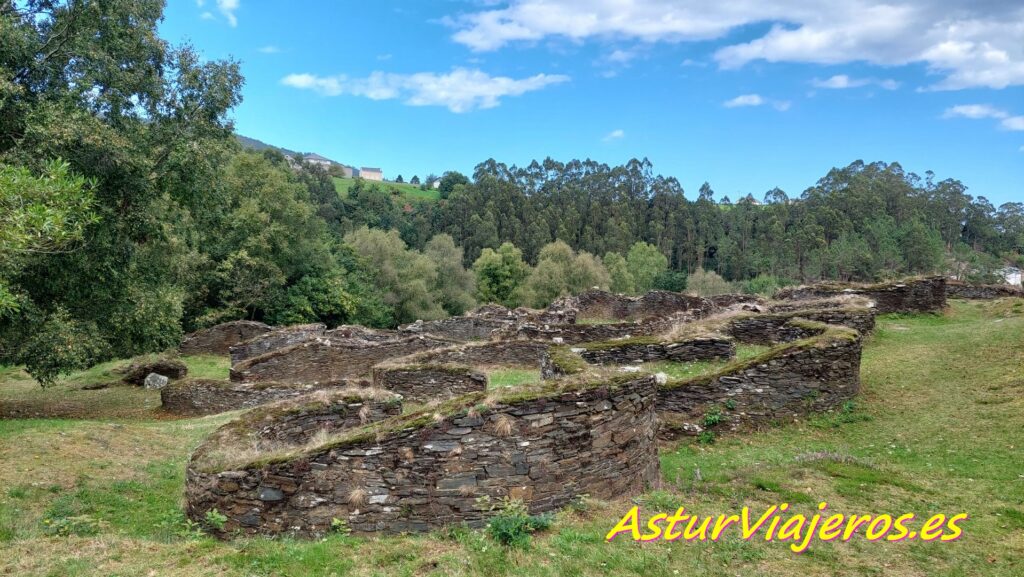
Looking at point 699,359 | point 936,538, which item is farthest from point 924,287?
point 936,538

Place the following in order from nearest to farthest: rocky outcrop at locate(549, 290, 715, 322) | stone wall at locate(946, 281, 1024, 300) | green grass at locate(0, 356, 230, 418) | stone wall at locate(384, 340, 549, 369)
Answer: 1. green grass at locate(0, 356, 230, 418)
2. stone wall at locate(384, 340, 549, 369)
3. stone wall at locate(946, 281, 1024, 300)
4. rocky outcrop at locate(549, 290, 715, 322)

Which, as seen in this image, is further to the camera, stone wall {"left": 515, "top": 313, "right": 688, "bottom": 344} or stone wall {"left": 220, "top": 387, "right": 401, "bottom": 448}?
stone wall {"left": 515, "top": 313, "right": 688, "bottom": 344}

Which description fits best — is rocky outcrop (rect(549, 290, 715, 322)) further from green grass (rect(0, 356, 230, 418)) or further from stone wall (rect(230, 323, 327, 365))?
green grass (rect(0, 356, 230, 418))

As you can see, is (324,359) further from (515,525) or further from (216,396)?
(515,525)

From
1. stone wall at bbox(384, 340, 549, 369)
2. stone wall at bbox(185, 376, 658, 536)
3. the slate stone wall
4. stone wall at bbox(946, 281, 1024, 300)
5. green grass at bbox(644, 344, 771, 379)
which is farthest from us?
stone wall at bbox(946, 281, 1024, 300)

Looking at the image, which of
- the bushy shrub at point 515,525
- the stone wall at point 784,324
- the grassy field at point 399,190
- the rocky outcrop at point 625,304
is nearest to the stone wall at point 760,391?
the stone wall at point 784,324

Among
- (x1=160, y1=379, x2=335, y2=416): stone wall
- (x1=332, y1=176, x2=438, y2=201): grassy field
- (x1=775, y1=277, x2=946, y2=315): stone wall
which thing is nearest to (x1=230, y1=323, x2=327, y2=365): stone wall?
(x1=160, y1=379, x2=335, y2=416): stone wall

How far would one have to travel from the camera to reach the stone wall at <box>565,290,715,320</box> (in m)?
29.1

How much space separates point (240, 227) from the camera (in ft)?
116

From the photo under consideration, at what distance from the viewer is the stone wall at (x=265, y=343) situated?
2150cm

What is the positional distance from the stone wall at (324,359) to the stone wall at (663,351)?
334 inches

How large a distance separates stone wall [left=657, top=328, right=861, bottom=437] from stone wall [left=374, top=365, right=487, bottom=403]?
5.36 metres

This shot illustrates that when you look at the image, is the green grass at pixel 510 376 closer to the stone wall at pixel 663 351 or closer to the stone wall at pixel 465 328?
the stone wall at pixel 663 351

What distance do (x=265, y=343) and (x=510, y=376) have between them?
37.4 feet
